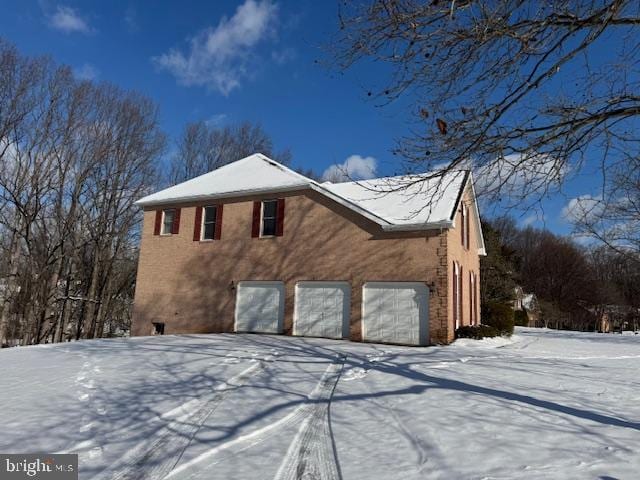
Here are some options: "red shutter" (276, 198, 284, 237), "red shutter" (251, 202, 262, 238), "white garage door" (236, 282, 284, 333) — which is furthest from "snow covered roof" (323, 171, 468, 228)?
"white garage door" (236, 282, 284, 333)

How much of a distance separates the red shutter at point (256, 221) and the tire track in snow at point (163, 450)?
11412mm

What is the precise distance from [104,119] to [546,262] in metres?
48.4

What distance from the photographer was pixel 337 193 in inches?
714

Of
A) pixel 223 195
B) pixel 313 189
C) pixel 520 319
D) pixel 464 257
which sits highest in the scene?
pixel 223 195

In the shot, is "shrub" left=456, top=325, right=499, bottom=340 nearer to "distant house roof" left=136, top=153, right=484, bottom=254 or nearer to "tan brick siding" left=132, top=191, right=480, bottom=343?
"tan brick siding" left=132, top=191, right=480, bottom=343

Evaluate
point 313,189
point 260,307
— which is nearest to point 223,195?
point 313,189

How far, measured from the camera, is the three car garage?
14.5m

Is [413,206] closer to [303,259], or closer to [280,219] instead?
[303,259]

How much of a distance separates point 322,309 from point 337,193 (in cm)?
504

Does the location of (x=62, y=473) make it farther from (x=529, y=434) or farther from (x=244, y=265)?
(x=244, y=265)

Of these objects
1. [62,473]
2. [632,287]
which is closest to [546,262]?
[632,287]

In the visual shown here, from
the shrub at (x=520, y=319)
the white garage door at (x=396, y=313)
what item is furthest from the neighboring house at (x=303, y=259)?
the shrub at (x=520, y=319)

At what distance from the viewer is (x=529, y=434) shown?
5.16 metres

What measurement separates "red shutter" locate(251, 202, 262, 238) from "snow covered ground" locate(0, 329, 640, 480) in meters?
7.85
